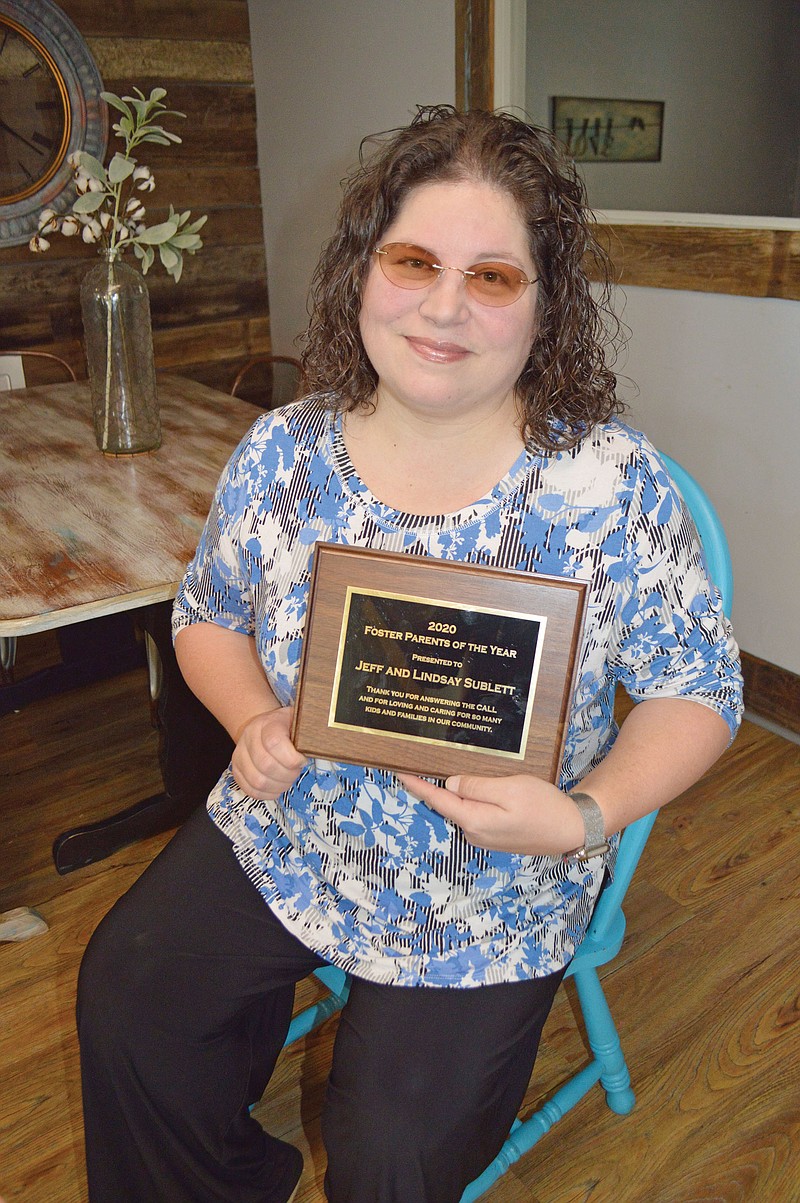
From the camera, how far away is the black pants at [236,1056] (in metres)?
0.96

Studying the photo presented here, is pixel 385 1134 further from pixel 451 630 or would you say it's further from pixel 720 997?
pixel 720 997

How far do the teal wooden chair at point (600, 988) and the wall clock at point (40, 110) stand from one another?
300 centimetres

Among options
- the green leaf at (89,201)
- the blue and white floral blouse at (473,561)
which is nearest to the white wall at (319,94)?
the green leaf at (89,201)

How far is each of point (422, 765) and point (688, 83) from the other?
2594 mm

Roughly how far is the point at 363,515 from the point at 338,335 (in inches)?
10.8

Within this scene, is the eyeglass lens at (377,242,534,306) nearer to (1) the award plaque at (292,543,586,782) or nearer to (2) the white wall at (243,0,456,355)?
(1) the award plaque at (292,543,586,782)

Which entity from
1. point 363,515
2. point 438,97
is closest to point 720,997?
point 363,515

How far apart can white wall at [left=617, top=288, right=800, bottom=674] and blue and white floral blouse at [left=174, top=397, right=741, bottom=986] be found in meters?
1.41

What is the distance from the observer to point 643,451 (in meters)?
1.07

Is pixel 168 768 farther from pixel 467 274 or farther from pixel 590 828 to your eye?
pixel 467 274

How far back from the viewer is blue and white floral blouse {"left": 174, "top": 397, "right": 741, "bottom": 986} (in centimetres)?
102

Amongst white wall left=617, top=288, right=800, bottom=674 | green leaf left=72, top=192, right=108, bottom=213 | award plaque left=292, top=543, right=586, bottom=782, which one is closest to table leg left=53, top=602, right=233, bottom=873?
green leaf left=72, top=192, right=108, bottom=213

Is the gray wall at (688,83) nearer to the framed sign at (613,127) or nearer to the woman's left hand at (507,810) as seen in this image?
the framed sign at (613,127)

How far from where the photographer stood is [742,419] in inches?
94.5
